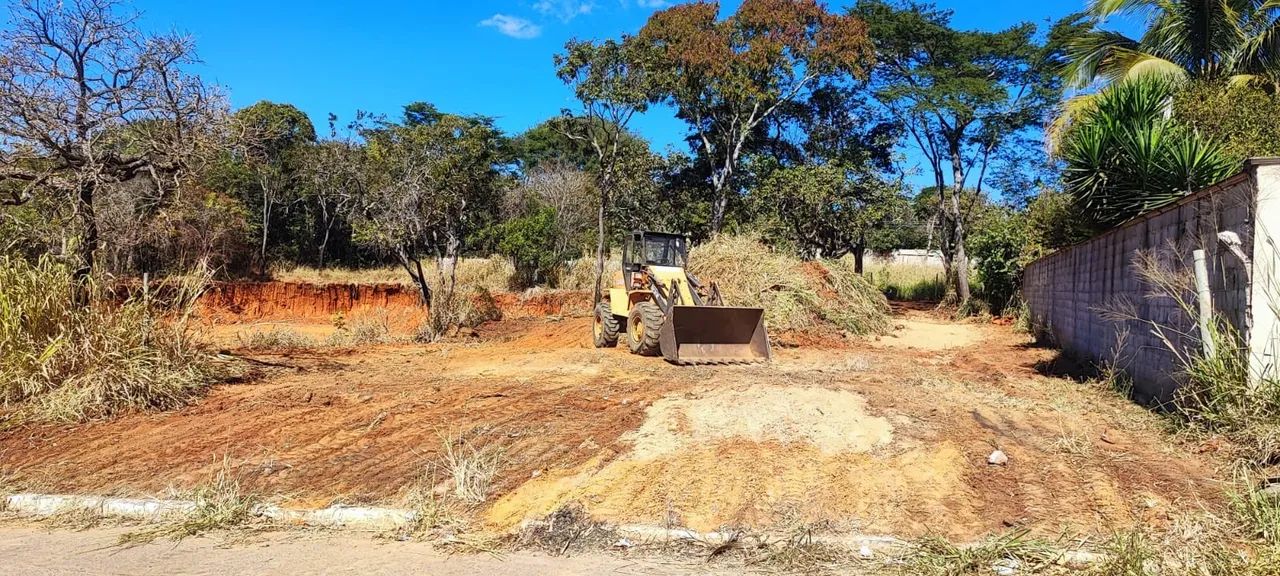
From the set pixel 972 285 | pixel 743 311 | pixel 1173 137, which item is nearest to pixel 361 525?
pixel 743 311

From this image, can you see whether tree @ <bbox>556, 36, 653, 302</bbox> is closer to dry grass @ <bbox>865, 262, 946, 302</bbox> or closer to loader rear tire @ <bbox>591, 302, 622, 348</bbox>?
loader rear tire @ <bbox>591, 302, 622, 348</bbox>

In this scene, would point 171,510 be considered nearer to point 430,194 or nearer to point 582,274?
point 430,194

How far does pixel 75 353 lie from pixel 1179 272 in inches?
446

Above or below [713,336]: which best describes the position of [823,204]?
above

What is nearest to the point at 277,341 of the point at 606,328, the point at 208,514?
the point at 606,328

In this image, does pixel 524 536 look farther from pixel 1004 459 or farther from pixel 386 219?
pixel 386 219

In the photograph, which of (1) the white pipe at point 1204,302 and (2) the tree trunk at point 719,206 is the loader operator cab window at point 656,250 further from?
(2) the tree trunk at point 719,206

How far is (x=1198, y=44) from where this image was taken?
14.2 m

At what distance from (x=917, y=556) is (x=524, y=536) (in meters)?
2.27

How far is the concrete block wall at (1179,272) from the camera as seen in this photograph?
18.4ft

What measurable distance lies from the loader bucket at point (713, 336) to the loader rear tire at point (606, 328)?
2313 millimetres

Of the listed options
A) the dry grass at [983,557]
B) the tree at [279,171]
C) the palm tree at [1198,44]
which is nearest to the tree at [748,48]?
the palm tree at [1198,44]

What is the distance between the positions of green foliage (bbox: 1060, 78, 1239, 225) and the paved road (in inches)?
354

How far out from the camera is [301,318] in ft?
75.1
